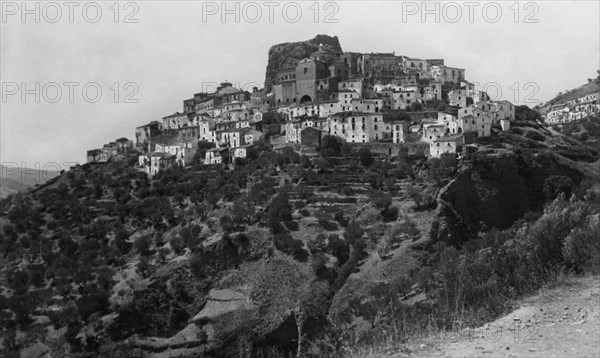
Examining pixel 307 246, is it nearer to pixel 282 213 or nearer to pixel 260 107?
pixel 282 213

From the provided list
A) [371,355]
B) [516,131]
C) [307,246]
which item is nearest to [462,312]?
[371,355]

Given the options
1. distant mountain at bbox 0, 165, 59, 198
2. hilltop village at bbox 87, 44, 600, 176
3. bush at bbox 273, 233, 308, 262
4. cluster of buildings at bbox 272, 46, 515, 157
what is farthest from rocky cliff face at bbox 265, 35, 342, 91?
bush at bbox 273, 233, 308, 262

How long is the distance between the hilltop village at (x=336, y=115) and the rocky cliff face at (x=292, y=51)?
8.55 ft

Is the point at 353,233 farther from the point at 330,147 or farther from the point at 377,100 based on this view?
the point at 377,100

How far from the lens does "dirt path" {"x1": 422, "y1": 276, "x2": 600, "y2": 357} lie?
10820 millimetres

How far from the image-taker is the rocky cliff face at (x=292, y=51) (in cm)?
8838

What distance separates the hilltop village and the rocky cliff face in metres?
2.61

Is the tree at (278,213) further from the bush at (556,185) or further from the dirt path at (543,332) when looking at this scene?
the dirt path at (543,332)

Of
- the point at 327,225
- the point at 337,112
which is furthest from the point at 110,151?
the point at 327,225

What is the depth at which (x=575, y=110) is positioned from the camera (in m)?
91.4

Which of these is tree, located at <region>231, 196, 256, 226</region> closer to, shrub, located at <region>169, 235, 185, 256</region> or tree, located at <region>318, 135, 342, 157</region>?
shrub, located at <region>169, 235, 185, 256</region>

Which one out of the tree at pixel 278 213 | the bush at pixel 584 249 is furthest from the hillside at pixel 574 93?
the bush at pixel 584 249

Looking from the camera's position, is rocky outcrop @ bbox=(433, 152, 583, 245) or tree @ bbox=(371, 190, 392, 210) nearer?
rocky outcrop @ bbox=(433, 152, 583, 245)

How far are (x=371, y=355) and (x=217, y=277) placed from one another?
129ft
